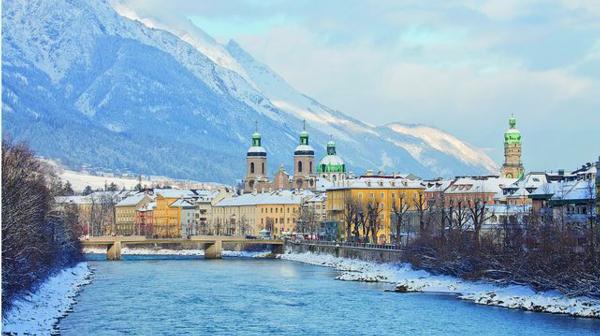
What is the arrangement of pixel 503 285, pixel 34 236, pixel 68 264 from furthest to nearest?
pixel 68 264, pixel 503 285, pixel 34 236

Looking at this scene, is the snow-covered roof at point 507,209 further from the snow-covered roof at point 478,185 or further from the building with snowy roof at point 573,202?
the snow-covered roof at point 478,185

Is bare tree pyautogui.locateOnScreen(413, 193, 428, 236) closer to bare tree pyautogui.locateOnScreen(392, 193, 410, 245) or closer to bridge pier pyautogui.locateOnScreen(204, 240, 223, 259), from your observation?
bare tree pyautogui.locateOnScreen(392, 193, 410, 245)

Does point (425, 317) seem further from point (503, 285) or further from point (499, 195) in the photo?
point (499, 195)

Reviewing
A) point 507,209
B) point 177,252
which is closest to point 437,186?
Result: point 177,252

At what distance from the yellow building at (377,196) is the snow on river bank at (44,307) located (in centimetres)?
7639

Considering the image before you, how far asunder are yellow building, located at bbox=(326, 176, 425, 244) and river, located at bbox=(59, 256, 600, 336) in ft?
204

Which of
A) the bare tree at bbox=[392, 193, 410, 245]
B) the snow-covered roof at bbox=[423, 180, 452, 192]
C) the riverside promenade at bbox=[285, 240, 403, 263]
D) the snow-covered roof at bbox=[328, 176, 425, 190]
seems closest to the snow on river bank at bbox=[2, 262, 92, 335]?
the riverside promenade at bbox=[285, 240, 403, 263]

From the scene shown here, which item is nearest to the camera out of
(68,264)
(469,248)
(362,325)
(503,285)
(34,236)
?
(362,325)

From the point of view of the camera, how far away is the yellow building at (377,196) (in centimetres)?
16612

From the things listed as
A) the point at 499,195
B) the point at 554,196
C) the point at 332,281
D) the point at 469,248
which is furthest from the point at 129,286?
the point at 499,195

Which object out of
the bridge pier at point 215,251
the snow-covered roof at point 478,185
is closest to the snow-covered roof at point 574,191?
the snow-covered roof at point 478,185

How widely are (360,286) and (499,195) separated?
6956 centimetres

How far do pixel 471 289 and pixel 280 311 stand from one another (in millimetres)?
14443

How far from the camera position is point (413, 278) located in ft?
308
